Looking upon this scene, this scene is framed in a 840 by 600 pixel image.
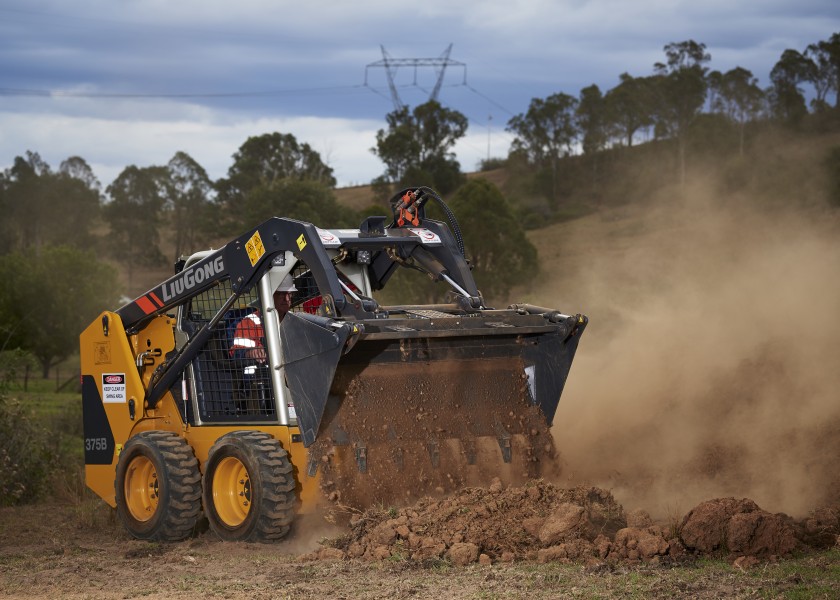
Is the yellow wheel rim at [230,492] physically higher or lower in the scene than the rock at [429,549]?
higher

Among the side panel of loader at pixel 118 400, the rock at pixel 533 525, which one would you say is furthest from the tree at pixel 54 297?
the rock at pixel 533 525

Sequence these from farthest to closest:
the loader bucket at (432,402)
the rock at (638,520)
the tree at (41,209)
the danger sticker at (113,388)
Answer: the tree at (41,209) → the danger sticker at (113,388) → the loader bucket at (432,402) → the rock at (638,520)

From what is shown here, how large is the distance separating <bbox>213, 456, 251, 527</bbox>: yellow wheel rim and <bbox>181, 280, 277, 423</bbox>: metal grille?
1.46 feet

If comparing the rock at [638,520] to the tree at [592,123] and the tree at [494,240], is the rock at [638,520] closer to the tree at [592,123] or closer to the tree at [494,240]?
the tree at [494,240]

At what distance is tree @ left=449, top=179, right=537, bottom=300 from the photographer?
37.8 meters

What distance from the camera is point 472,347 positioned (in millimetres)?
9258

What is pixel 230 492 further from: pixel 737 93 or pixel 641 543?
pixel 737 93

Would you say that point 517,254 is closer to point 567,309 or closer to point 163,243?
point 567,309

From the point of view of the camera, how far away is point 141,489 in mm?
10375

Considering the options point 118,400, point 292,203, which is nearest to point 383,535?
point 118,400

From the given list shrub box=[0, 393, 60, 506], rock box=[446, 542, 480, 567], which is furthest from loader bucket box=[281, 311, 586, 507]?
shrub box=[0, 393, 60, 506]

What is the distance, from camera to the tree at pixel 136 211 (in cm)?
7094

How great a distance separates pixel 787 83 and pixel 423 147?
67.7 ft

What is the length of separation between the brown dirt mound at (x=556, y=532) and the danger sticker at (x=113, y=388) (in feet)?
11.2
